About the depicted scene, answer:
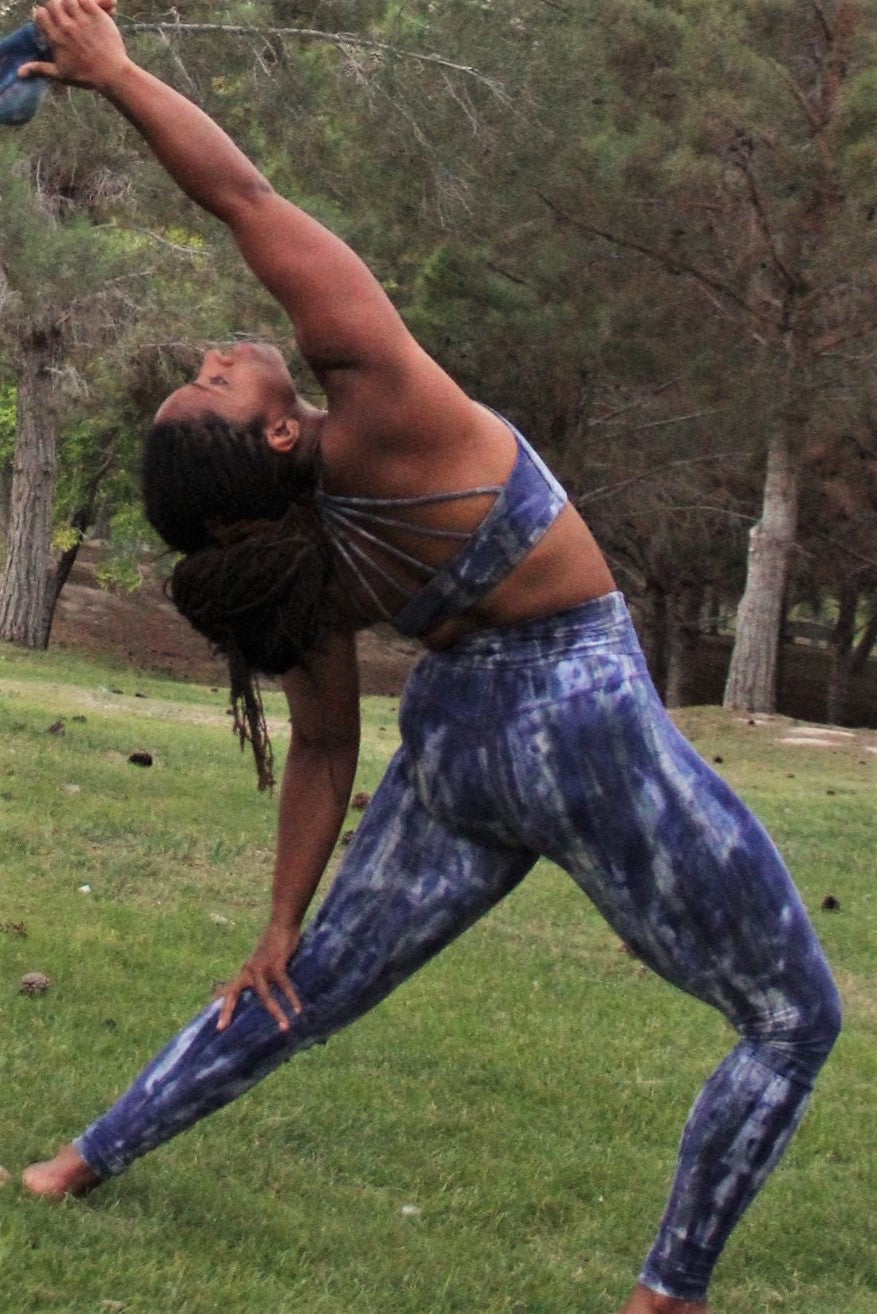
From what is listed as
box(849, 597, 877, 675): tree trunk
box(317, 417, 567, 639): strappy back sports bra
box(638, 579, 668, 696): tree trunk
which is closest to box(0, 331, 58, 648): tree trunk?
box(638, 579, 668, 696): tree trunk

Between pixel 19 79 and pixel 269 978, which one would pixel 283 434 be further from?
pixel 269 978

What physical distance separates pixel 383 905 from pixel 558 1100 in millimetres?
1499

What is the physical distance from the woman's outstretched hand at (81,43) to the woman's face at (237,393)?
471 mm

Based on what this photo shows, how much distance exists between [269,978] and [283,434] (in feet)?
3.12

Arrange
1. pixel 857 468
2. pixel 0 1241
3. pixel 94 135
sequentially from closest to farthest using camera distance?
1. pixel 0 1241
2. pixel 94 135
3. pixel 857 468

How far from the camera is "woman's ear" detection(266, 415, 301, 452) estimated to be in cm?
294

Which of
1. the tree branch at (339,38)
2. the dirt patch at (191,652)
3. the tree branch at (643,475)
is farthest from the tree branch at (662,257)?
the dirt patch at (191,652)

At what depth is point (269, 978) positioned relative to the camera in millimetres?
3207

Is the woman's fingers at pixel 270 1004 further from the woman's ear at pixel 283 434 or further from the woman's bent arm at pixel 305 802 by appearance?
the woman's ear at pixel 283 434

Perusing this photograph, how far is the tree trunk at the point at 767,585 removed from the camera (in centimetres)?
1928

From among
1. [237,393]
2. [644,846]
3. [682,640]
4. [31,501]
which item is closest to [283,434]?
[237,393]

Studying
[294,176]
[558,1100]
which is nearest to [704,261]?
[294,176]

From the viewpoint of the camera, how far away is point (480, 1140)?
4094mm

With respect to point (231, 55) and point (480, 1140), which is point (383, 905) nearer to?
point (480, 1140)
